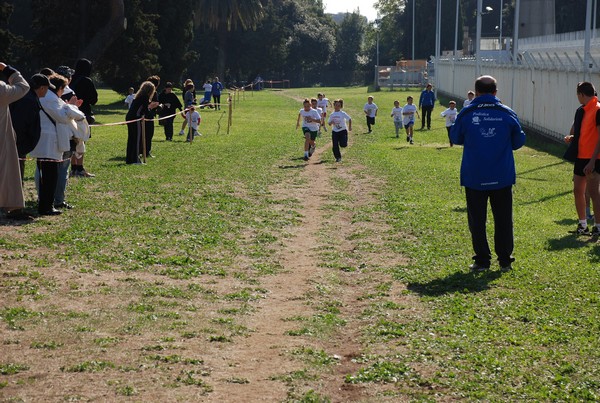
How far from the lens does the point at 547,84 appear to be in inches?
1330

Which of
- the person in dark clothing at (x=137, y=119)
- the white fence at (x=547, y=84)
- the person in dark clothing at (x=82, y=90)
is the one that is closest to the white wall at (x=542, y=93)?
the white fence at (x=547, y=84)

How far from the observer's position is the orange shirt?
508 inches

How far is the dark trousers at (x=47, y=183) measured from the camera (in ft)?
45.3

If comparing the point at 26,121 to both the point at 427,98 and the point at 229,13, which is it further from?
the point at 229,13

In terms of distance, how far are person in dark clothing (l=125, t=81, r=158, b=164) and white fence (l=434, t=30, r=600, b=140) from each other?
12.3 meters

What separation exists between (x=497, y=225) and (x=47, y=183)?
6.40 m

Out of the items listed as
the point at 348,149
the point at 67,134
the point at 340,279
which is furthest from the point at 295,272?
the point at 348,149

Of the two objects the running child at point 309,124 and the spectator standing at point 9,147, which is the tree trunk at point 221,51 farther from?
the spectator standing at point 9,147

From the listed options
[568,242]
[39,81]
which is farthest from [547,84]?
[39,81]

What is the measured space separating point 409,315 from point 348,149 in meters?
19.7

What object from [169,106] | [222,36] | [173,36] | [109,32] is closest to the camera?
[169,106]

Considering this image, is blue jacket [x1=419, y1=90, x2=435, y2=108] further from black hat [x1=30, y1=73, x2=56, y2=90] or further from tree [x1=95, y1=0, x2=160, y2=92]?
black hat [x1=30, y1=73, x2=56, y2=90]

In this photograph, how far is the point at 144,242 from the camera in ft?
40.7

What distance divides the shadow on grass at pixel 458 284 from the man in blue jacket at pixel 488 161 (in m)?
0.30
